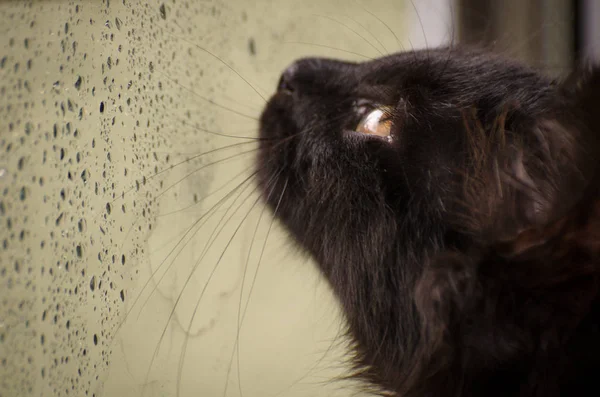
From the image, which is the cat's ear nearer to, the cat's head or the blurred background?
the cat's head

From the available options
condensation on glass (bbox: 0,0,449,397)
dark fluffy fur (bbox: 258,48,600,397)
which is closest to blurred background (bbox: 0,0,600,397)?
condensation on glass (bbox: 0,0,449,397)

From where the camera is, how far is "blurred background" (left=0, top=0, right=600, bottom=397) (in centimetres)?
46

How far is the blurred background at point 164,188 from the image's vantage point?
1.51 feet

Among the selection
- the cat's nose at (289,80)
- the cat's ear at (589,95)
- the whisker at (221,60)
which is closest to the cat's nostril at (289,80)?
the cat's nose at (289,80)

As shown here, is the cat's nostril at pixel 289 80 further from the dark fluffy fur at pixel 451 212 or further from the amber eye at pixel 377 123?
the amber eye at pixel 377 123

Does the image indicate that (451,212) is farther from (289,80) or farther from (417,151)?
(289,80)

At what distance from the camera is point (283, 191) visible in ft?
2.49

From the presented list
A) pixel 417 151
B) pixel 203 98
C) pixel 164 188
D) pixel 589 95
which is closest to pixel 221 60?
pixel 203 98

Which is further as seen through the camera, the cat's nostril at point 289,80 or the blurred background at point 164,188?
the cat's nostril at point 289,80

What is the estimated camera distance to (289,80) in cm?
81

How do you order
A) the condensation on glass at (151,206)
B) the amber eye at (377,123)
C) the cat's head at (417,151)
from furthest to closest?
the amber eye at (377,123) < the cat's head at (417,151) < the condensation on glass at (151,206)

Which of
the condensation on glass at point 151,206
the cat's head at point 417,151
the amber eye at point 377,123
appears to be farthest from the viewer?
the amber eye at point 377,123

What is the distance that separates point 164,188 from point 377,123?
293 mm

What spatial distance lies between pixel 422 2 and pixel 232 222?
64cm
